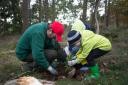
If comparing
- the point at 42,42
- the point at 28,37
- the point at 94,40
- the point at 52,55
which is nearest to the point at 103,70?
the point at 94,40

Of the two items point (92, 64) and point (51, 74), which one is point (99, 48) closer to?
point (92, 64)

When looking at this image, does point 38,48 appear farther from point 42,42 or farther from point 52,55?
point 52,55

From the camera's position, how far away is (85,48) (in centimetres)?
813

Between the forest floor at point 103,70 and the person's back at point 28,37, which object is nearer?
the forest floor at point 103,70

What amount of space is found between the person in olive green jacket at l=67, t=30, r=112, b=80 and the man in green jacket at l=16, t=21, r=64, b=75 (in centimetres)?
33

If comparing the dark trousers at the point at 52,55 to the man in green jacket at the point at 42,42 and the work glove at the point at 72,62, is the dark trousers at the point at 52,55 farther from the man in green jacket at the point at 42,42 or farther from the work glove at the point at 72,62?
the work glove at the point at 72,62

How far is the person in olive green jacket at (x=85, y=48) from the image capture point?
8102 millimetres

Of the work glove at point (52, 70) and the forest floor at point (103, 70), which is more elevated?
the work glove at point (52, 70)

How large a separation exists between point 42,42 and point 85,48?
88 cm

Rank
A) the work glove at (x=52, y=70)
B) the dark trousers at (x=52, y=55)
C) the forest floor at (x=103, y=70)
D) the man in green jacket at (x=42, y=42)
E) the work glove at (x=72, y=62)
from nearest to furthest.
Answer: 1. the forest floor at (x=103, y=70)
2. the man in green jacket at (x=42, y=42)
3. the work glove at (x=52, y=70)
4. the work glove at (x=72, y=62)
5. the dark trousers at (x=52, y=55)

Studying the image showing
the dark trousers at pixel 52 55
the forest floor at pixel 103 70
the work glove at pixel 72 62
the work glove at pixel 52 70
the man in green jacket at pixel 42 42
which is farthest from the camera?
the dark trousers at pixel 52 55

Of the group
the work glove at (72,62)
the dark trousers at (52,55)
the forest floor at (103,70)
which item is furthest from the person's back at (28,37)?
the work glove at (72,62)

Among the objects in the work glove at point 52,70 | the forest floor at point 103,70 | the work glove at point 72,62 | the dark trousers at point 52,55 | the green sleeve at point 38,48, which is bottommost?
the forest floor at point 103,70

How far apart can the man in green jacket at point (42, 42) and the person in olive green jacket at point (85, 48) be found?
326 mm
